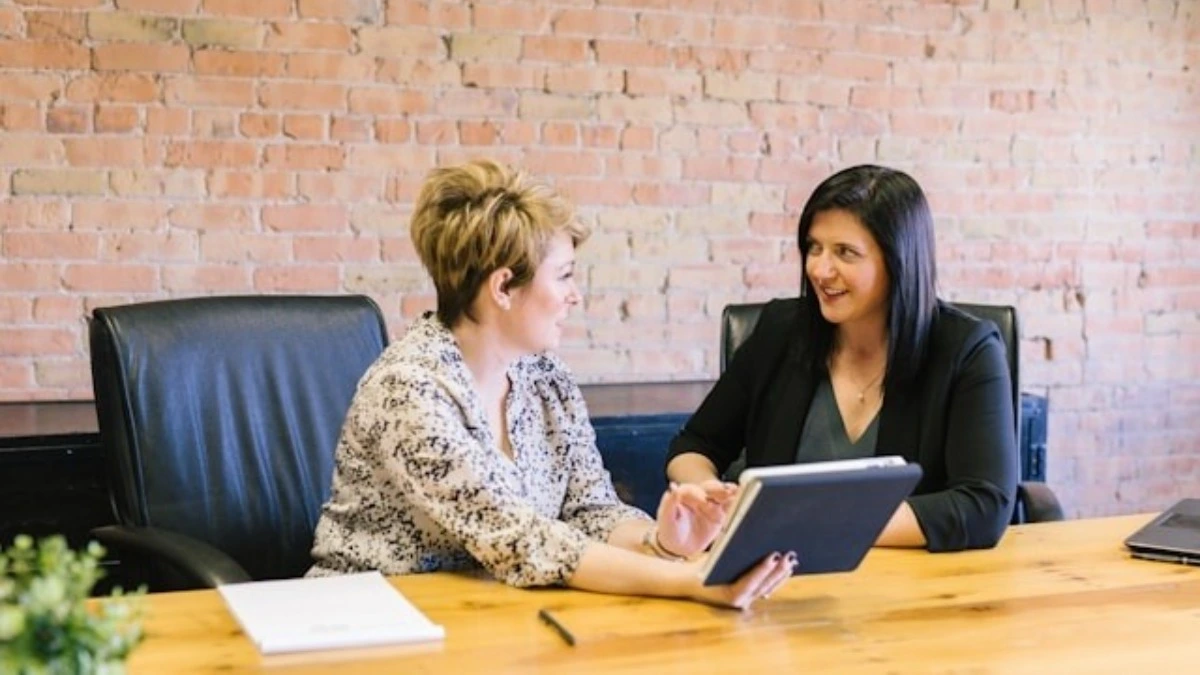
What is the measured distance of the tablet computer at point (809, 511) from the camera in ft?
5.68

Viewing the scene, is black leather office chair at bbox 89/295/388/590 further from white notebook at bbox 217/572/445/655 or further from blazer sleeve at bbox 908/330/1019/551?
blazer sleeve at bbox 908/330/1019/551

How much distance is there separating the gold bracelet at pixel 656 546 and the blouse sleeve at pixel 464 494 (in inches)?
7.1

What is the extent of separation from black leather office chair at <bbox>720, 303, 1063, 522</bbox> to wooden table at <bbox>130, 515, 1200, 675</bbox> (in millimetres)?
608

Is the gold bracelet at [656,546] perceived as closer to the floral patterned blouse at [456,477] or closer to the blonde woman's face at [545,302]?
the floral patterned blouse at [456,477]

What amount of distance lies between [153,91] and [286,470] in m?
1.19

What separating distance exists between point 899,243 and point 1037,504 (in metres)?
0.62

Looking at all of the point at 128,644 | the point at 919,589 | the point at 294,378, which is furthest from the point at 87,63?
the point at 128,644

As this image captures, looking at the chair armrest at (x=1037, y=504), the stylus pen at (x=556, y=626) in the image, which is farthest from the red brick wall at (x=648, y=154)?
the stylus pen at (x=556, y=626)

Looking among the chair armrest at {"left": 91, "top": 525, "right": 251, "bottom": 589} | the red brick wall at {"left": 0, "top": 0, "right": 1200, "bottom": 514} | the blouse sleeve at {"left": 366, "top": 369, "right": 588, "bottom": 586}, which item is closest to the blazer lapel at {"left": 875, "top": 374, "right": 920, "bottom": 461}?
the blouse sleeve at {"left": 366, "top": 369, "right": 588, "bottom": 586}

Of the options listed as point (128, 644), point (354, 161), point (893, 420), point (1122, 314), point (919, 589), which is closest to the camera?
point (128, 644)

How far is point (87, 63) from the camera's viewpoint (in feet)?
10.8

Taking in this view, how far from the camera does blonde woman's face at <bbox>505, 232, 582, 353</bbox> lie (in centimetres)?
214

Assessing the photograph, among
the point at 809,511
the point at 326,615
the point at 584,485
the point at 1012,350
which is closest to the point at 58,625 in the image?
the point at 326,615

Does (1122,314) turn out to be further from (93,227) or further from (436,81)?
(93,227)
